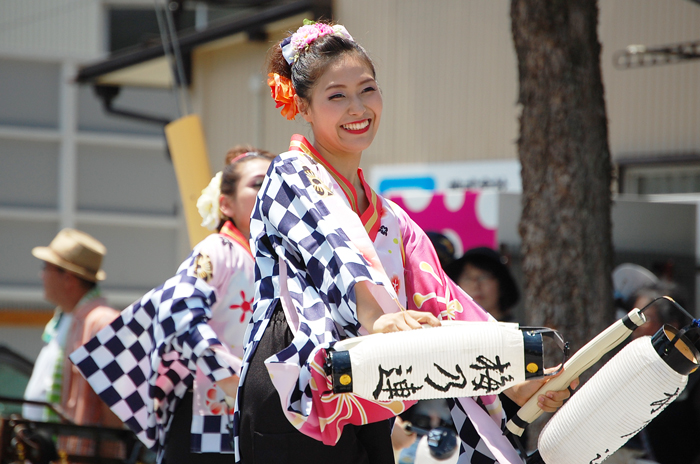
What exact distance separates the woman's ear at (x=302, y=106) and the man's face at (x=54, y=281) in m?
2.63

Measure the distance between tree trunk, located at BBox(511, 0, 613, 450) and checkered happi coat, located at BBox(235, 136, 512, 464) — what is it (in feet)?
4.68

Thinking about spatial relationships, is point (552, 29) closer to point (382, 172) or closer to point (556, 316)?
point (556, 316)

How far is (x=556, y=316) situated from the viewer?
3.20 meters

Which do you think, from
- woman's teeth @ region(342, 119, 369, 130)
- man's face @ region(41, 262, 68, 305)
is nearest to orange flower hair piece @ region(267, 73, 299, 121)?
woman's teeth @ region(342, 119, 369, 130)

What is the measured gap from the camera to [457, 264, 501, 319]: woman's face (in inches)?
151

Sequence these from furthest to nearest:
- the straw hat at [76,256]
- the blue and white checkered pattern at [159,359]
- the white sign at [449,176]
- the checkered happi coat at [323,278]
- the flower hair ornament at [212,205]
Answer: the white sign at [449,176]
the straw hat at [76,256]
the flower hair ornament at [212,205]
the blue and white checkered pattern at [159,359]
the checkered happi coat at [323,278]

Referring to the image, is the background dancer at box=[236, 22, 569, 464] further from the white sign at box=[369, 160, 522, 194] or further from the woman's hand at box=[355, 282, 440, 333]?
the white sign at box=[369, 160, 522, 194]

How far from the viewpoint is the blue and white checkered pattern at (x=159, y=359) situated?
8.10 ft

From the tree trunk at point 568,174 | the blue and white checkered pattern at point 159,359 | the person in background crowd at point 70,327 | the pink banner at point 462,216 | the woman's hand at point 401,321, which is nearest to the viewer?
the woman's hand at point 401,321

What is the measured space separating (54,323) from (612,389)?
3.38 m

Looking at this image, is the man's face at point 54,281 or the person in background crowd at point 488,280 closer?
the person in background crowd at point 488,280

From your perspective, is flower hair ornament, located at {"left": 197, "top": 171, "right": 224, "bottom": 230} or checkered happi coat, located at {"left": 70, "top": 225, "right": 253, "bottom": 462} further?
flower hair ornament, located at {"left": 197, "top": 171, "right": 224, "bottom": 230}

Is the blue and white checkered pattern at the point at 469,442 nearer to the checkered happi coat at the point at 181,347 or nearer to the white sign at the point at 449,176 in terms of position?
the checkered happi coat at the point at 181,347

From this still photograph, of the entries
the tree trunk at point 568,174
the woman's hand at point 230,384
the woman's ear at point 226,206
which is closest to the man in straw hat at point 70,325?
the woman's ear at point 226,206
